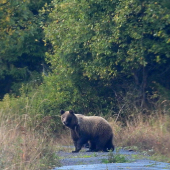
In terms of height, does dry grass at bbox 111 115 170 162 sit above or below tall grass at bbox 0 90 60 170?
below

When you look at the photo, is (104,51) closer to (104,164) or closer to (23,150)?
(104,164)

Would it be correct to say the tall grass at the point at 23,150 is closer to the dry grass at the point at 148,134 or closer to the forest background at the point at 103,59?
the dry grass at the point at 148,134

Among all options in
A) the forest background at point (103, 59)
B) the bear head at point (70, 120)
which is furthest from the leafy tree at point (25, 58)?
the bear head at point (70, 120)

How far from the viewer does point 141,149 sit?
1342cm

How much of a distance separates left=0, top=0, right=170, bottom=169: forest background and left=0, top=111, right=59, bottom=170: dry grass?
3.17 m

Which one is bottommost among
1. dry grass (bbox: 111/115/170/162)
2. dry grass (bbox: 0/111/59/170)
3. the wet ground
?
dry grass (bbox: 111/115/170/162)

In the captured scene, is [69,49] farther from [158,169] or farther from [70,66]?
[158,169]

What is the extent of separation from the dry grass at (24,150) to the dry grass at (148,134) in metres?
2.94

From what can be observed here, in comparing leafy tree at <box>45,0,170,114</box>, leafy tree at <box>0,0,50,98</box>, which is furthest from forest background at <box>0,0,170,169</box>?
leafy tree at <box>0,0,50,98</box>

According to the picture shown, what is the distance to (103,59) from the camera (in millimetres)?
16703

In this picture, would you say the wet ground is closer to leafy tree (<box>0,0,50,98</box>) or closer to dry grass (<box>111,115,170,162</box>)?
dry grass (<box>111,115,170,162</box>)

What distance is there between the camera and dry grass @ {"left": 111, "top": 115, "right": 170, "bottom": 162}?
12.3 meters

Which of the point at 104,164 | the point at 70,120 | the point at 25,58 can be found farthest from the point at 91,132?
the point at 25,58

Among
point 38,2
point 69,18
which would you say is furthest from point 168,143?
point 38,2
